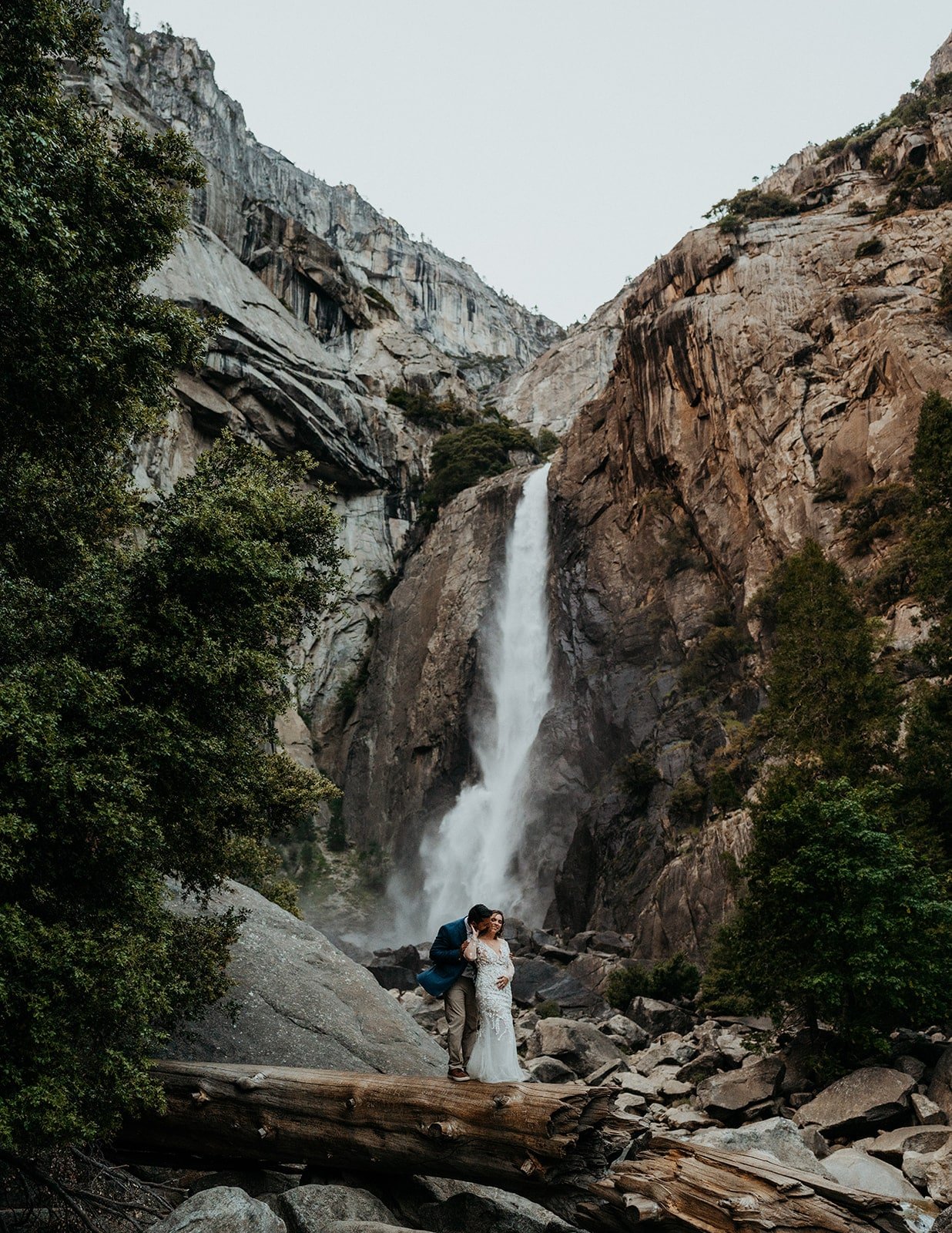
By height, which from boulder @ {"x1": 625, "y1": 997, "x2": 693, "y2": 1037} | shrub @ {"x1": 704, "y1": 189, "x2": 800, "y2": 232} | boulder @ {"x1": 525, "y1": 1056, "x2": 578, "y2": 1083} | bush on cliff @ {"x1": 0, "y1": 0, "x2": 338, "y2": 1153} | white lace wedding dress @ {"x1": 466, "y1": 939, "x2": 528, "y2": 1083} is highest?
shrub @ {"x1": 704, "y1": 189, "x2": 800, "y2": 232}

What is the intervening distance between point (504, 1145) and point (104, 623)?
6.25 metres

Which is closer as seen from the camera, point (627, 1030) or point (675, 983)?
point (627, 1030)

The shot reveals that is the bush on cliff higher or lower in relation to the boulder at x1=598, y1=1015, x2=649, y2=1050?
higher

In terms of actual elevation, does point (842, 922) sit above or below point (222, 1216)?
above

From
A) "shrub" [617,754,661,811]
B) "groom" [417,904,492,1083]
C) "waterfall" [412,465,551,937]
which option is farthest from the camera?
"waterfall" [412,465,551,937]

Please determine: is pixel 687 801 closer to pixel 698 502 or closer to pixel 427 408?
pixel 698 502

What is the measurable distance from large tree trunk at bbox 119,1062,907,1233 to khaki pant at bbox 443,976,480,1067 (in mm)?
379

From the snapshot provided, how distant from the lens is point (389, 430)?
227 feet

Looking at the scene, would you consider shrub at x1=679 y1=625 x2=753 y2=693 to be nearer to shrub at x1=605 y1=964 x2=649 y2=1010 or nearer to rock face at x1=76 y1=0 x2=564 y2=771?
shrub at x1=605 y1=964 x2=649 y2=1010

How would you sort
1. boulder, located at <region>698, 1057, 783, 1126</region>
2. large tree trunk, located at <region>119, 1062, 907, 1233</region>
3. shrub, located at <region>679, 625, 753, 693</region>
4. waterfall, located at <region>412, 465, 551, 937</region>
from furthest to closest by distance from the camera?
waterfall, located at <region>412, 465, 551, 937</region>, shrub, located at <region>679, 625, 753, 693</region>, boulder, located at <region>698, 1057, 783, 1126</region>, large tree trunk, located at <region>119, 1062, 907, 1233</region>

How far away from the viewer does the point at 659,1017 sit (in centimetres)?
2189

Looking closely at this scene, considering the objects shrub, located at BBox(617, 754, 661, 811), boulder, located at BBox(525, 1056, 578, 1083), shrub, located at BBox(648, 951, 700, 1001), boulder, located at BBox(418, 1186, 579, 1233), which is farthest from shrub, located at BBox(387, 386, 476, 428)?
boulder, located at BBox(418, 1186, 579, 1233)

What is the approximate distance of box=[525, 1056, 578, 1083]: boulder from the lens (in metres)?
16.0

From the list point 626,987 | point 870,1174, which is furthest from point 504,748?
point 870,1174
